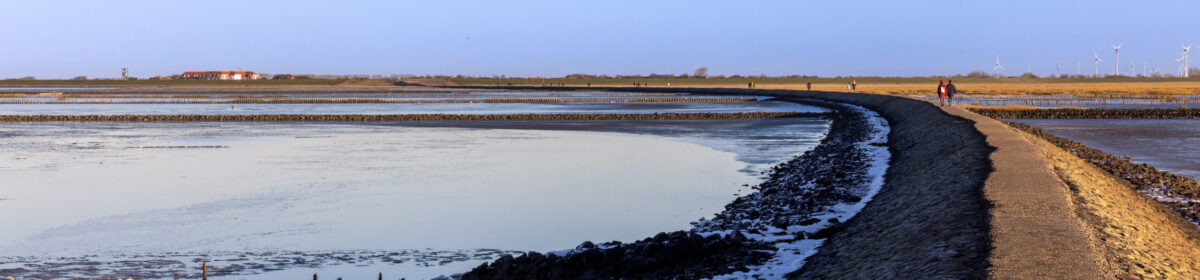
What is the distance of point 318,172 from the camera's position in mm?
22047

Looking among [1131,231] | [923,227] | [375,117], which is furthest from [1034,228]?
[375,117]

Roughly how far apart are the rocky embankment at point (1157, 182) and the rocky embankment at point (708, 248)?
4.27 m

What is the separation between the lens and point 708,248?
458 inches

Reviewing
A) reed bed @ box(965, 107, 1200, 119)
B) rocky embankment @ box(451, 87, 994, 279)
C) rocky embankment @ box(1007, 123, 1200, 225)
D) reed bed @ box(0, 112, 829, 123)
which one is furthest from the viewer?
reed bed @ box(0, 112, 829, 123)

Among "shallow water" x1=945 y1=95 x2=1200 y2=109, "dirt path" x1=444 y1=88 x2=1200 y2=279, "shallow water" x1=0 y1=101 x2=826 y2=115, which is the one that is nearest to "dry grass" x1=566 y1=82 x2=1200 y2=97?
"shallow water" x1=945 y1=95 x2=1200 y2=109

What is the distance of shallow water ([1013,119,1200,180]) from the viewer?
22719 millimetres

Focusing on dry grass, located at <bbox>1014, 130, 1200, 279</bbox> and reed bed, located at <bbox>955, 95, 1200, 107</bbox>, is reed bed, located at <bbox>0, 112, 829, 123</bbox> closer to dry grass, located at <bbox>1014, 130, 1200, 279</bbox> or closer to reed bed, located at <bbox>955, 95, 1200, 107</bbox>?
reed bed, located at <bbox>955, 95, 1200, 107</bbox>

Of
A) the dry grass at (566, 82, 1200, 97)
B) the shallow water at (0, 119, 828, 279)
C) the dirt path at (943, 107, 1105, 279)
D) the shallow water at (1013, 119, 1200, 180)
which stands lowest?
the shallow water at (0, 119, 828, 279)

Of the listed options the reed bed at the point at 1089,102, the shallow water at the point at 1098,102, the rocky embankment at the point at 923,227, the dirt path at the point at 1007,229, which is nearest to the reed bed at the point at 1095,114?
the shallow water at the point at 1098,102

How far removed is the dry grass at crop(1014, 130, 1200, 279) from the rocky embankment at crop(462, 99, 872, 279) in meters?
2.98

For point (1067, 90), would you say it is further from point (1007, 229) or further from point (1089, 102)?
point (1007, 229)

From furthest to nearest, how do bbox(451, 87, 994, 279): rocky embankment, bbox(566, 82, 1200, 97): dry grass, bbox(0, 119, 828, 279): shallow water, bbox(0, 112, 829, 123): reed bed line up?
bbox(566, 82, 1200, 97): dry grass, bbox(0, 112, 829, 123): reed bed, bbox(0, 119, 828, 279): shallow water, bbox(451, 87, 994, 279): rocky embankment

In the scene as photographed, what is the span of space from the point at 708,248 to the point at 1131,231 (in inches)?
166

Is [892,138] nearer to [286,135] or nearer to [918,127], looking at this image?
[918,127]
